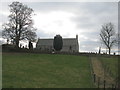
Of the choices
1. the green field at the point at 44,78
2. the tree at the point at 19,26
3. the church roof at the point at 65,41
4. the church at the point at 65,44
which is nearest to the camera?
the green field at the point at 44,78

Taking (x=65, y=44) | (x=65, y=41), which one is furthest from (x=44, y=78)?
(x=65, y=41)

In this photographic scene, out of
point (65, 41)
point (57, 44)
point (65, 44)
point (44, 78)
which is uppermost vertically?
point (65, 41)

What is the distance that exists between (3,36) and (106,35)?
40.8 metres

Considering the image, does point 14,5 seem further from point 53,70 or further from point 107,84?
point 107,84

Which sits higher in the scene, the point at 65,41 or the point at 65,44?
the point at 65,41

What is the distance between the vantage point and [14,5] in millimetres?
63188

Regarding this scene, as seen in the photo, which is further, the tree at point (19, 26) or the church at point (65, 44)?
the church at point (65, 44)

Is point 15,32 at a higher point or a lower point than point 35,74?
higher

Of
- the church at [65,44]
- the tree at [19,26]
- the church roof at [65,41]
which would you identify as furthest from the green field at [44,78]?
the church roof at [65,41]

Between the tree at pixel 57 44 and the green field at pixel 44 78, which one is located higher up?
the tree at pixel 57 44

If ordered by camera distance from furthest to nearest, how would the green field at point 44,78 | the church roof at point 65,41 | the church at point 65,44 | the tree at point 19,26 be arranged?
the church roof at point 65,41 → the church at point 65,44 → the tree at point 19,26 → the green field at point 44,78

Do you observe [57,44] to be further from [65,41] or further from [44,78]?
[44,78]

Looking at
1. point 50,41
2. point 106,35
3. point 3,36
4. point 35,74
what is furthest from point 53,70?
point 50,41

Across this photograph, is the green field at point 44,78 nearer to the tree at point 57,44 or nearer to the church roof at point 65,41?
the tree at point 57,44
